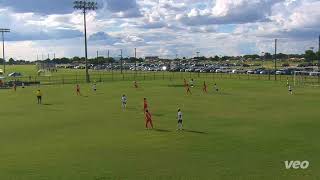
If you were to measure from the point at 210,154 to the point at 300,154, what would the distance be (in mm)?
3991

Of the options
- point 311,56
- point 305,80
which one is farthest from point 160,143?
point 311,56

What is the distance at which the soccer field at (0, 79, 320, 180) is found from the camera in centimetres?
1759

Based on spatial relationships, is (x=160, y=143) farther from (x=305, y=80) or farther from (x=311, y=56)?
(x=311, y=56)

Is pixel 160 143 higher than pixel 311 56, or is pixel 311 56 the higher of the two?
pixel 311 56

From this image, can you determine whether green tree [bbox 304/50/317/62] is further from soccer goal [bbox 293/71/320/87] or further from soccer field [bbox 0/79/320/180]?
soccer field [bbox 0/79/320/180]

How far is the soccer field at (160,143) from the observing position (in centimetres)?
1759

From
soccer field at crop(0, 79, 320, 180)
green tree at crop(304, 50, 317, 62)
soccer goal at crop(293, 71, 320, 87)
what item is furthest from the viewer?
green tree at crop(304, 50, 317, 62)

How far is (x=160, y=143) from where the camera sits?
2338cm

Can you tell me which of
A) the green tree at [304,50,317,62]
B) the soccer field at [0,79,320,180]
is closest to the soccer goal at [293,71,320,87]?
the soccer field at [0,79,320,180]

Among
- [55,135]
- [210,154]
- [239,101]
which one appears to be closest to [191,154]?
[210,154]

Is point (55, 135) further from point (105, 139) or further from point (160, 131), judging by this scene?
point (160, 131)

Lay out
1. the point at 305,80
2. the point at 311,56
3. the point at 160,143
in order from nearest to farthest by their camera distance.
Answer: the point at 160,143, the point at 305,80, the point at 311,56

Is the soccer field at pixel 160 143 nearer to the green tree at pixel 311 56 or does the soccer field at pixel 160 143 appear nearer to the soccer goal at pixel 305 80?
the soccer goal at pixel 305 80

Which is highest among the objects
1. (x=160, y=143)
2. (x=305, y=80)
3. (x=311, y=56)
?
(x=311, y=56)
